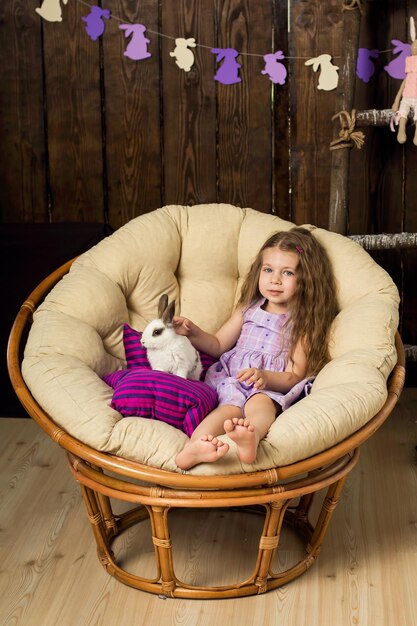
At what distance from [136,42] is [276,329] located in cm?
131

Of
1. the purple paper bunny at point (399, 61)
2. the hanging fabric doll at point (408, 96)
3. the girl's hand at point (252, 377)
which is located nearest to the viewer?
the girl's hand at point (252, 377)

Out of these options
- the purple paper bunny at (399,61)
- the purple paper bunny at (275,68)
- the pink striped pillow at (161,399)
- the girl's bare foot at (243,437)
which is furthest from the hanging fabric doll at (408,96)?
the girl's bare foot at (243,437)

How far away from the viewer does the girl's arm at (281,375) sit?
208cm

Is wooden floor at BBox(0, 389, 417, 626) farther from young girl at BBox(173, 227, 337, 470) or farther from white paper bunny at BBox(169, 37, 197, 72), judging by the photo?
white paper bunny at BBox(169, 37, 197, 72)

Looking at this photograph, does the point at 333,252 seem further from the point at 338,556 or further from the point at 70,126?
the point at 70,126

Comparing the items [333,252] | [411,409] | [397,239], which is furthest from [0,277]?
[411,409]

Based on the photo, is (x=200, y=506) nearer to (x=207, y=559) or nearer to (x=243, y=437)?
(x=243, y=437)

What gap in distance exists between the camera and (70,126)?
305cm

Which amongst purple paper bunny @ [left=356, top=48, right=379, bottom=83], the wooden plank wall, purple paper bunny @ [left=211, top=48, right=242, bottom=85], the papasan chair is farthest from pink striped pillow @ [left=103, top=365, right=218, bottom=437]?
purple paper bunny @ [left=356, top=48, right=379, bottom=83]

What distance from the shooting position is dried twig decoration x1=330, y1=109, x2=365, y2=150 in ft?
8.81

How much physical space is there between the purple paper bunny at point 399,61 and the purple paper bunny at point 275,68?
0.37m

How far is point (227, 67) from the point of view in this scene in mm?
2959

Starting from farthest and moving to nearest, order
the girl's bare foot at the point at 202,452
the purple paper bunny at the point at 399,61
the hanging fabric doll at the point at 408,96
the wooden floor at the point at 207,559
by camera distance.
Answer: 1. the purple paper bunny at the point at 399,61
2. the hanging fabric doll at the point at 408,96
3. the wooden floor at the point at 207,559
4. the girl's bare foot at the point at 202,452

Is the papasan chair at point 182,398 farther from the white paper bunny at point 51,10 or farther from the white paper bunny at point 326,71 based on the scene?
the white paper bunny at point 51,10
